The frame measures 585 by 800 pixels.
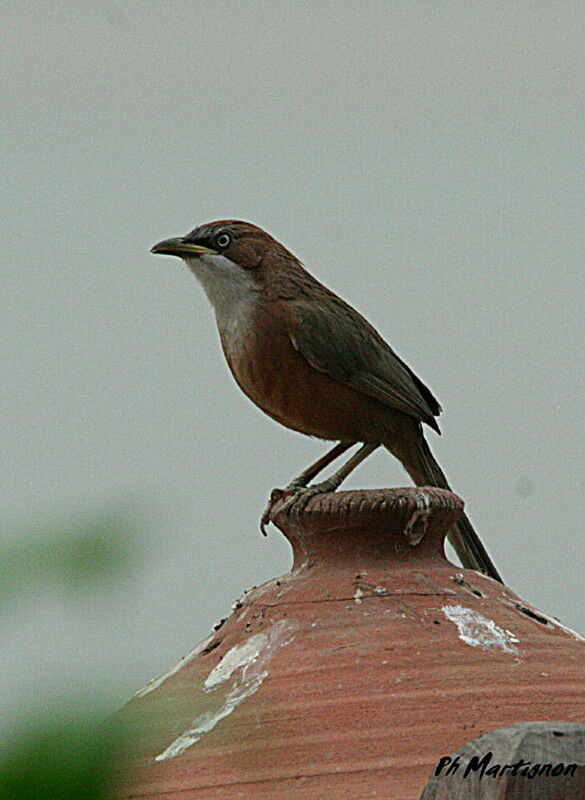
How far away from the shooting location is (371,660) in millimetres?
2283

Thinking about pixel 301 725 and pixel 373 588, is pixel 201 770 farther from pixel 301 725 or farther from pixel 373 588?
pixel 373 588

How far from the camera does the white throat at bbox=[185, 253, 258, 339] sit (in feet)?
14.5

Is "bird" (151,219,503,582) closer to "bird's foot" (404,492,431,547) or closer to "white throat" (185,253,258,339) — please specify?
"white throat" (185,253,258,339)

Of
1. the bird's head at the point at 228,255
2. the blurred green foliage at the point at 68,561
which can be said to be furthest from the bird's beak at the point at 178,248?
the blurred green foliage at the point at 68,561

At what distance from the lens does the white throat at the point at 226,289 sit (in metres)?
4.42

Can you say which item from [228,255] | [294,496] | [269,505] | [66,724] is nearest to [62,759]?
[66,724]

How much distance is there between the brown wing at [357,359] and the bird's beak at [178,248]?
0.48 m

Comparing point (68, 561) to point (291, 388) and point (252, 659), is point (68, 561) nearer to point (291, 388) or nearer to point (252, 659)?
point (252, 659)

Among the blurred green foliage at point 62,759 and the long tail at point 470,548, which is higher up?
the blurred green foliage at point 62,759

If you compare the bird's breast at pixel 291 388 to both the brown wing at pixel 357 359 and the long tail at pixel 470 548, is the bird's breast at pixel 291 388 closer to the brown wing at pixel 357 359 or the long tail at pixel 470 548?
the brown wing at pixel 357 359

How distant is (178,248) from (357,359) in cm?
83

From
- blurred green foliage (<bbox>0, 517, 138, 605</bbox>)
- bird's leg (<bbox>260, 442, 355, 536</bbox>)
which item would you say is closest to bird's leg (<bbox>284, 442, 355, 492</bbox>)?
bird's leg (<bbox>260, 442, 355, 536</bbox>)

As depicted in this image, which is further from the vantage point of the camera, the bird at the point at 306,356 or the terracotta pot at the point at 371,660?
the bird at the point at 306,356

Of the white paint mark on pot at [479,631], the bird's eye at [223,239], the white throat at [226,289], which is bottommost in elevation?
the white paint mark on pot at [479,631]
